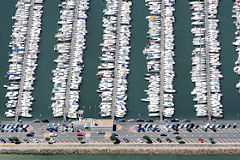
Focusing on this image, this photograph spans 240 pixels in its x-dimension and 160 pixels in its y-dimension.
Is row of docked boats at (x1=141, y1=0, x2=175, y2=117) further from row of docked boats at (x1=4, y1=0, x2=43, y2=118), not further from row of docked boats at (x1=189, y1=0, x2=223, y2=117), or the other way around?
row of docked boats at (x1=4, y1=0, x2=43, y2=118)

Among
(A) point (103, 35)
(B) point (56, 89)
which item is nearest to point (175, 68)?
(A) point (103, 35)

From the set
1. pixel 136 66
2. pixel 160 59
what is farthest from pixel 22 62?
pixel 160 59

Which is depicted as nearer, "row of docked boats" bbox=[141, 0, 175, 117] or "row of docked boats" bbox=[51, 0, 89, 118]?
"row of docked boats" bbox=[141, 0, 175, 117]

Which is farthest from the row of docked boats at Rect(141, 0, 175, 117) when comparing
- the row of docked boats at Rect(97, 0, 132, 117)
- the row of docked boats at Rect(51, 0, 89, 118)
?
the row of docked boats at Rect(51, 0, 89, 118)

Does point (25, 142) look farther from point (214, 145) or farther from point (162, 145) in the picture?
point (214, 145)

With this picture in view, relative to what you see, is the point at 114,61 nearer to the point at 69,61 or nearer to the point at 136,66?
the point at 136,66
